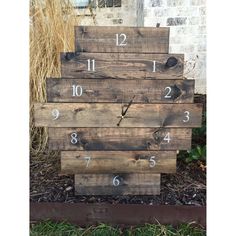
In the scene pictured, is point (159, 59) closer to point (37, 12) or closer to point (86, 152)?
point (86, 152)

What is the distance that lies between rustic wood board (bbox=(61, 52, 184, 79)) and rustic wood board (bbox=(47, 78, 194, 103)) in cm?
3

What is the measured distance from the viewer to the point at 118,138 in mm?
2010

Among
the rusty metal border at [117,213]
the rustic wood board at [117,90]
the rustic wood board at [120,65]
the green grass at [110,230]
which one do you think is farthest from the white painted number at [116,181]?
the rustic wood board at [120,65]

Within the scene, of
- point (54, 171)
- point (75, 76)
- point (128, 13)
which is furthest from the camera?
point (128, 13)

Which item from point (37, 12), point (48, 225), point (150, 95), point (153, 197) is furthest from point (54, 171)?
point (37, 12)

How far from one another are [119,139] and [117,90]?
0.81 feet

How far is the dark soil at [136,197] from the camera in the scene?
211 cm

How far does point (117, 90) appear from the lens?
1.97 m

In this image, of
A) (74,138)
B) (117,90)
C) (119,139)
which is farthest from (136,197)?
(117,90)

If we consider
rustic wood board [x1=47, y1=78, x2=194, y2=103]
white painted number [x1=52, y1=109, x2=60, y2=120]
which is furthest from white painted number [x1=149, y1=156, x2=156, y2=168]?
white painted number [x1=52, y1=109, x2=60, y2=120]

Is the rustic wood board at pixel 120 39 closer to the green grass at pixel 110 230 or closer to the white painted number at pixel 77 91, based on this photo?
the white painted number at pixel 77 91
